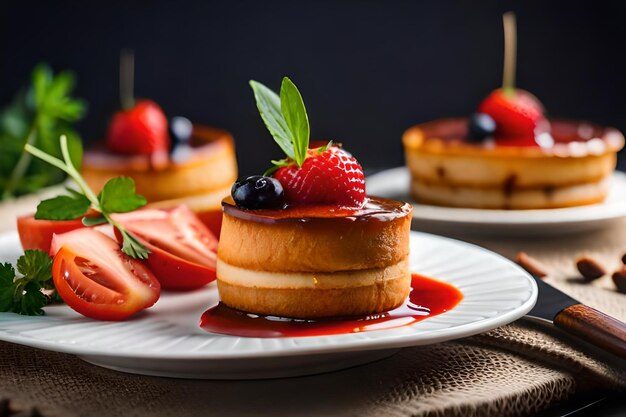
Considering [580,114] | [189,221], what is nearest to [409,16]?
[580,114]

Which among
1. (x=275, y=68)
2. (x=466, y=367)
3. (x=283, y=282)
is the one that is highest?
(x=275, y=68)

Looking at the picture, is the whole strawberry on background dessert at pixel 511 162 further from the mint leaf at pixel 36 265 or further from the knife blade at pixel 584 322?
the mint leaf at pixel 36 265

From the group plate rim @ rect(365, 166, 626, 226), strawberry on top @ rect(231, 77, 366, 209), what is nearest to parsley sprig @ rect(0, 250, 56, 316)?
strawberry on top @ rect(231, 77, 366, 209)

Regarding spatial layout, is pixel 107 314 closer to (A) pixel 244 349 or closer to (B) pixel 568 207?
(A) pixel 244 349

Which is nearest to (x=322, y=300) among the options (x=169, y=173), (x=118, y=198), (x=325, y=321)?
(x=325, y=321)

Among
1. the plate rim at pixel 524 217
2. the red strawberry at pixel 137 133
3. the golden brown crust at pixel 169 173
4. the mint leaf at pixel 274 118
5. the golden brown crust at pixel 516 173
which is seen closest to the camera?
the mint leaf at pixel 274 118

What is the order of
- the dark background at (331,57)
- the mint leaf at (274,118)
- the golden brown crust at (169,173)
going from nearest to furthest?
the mint leaf at (274,118) → the golden brown crust at (169,173) → the dark background at (331,57)

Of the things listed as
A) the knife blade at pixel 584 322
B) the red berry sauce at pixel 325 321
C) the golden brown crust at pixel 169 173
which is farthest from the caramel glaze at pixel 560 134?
the red berry sauce at pixel 325 321
